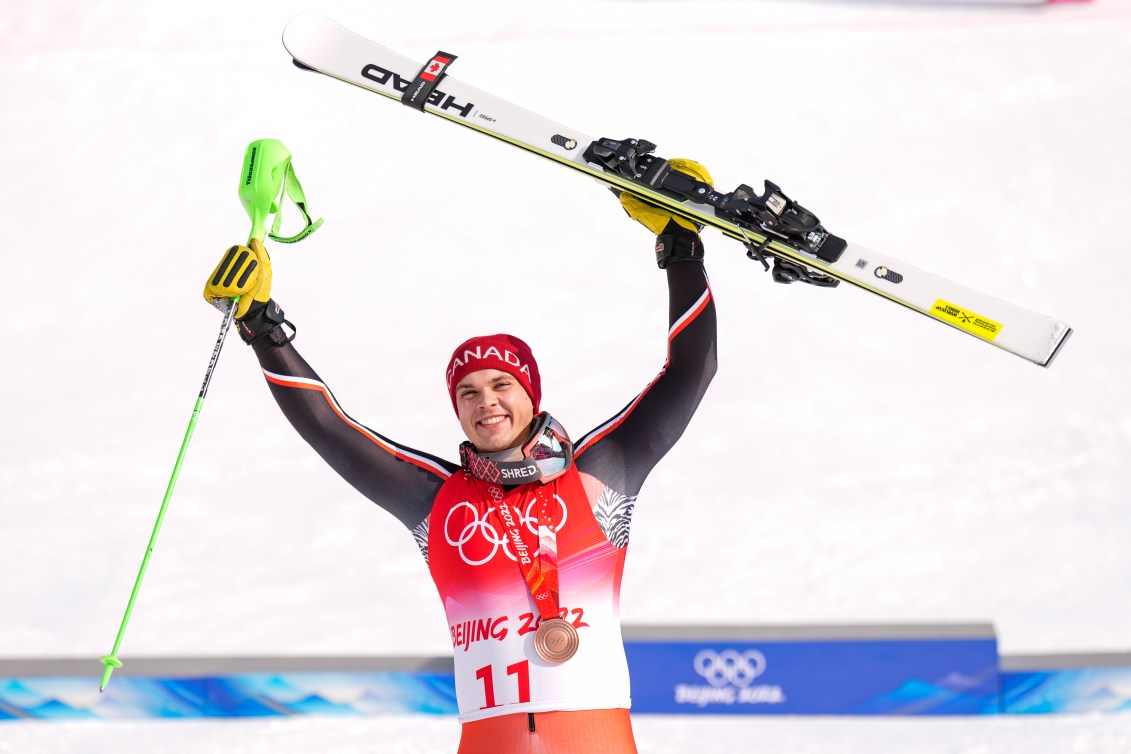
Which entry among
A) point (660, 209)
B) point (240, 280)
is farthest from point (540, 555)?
point (660, 209)

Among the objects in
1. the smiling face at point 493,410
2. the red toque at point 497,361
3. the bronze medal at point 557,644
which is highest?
the red toque at point 497,361

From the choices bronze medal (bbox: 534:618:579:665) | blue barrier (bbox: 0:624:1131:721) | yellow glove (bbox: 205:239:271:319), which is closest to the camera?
bronze medal (bbox: 534:618:579:665)

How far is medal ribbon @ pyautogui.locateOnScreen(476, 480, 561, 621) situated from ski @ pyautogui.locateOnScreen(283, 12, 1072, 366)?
2.71ft

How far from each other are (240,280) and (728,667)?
2.85 meters

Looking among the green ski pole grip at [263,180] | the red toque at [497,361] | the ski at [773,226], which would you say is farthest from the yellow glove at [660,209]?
the green ski pole grip at [263,180]

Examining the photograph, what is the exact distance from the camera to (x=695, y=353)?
2.60 meters

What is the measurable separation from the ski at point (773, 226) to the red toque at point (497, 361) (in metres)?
0.58

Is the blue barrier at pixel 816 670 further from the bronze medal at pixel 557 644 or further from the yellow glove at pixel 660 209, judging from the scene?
the bronze medal at pixel 557 644

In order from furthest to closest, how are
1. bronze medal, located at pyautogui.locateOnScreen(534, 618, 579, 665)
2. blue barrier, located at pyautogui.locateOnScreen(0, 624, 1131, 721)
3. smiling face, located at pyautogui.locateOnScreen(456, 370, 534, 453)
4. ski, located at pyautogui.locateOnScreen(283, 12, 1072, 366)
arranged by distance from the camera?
blue barrier, located at pyautogui.locateOnScreen(0, 624, 1131, 721)
ski, located at pyautogui.locateOnScreen(283, 12, 1072, 366)
smiling face, located at pyautogui.locateOnScreen(456, 370, 534, 453)
bronze medal, located at pyautogui.locateOnScreen(534, 618, 579, 665)

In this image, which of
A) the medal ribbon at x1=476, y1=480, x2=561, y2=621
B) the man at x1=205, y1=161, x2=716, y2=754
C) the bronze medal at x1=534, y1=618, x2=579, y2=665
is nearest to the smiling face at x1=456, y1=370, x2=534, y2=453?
the man at x1=205, y1=161, x2=716, y2=754

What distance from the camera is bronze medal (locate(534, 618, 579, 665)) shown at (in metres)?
2.34

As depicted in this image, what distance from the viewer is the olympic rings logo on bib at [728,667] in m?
4.86

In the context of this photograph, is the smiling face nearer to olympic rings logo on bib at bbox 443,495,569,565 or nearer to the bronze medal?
olympic rings logo on bib at bbox 443,495,569,565

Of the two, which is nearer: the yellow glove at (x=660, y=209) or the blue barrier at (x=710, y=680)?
the yellow glove at (x=660, y=209)
